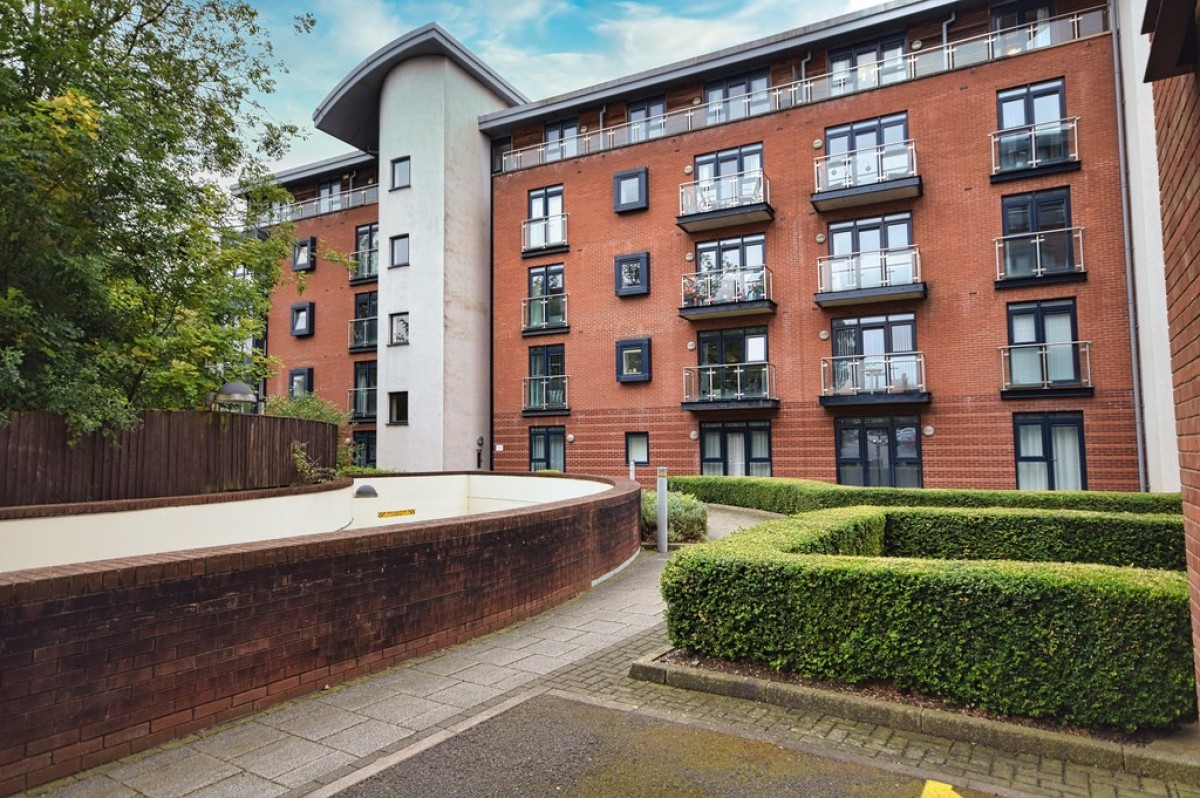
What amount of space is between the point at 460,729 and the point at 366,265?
24.2 m

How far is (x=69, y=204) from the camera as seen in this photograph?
7.67 metres

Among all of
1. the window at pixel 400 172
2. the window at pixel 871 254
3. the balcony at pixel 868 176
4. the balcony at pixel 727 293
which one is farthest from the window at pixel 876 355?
the window at pixel 400 172

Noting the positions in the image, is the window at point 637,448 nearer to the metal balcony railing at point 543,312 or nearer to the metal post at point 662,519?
the metal balcony railing at point 543,312

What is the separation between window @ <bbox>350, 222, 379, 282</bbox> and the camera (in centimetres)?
2588

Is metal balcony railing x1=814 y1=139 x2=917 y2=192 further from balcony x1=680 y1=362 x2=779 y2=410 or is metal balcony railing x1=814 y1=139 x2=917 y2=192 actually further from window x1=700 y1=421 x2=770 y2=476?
window x1=700 y1=421 x2=770 y2=476

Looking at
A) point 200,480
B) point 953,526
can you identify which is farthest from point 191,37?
point 953,526

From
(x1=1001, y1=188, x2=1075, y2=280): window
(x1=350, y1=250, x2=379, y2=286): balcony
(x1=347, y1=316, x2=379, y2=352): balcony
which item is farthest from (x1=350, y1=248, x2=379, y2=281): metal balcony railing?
(x1=1001, y1=188, x2=1075, y2=280): window

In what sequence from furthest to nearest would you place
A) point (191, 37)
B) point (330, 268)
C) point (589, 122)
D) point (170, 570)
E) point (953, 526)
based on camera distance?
point (330, 268)
point (589, 122)
point (191, 37)
point (953, 526)
point (170, 570)

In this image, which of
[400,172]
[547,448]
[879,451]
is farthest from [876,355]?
[400,172]

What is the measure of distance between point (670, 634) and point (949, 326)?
15.0 m

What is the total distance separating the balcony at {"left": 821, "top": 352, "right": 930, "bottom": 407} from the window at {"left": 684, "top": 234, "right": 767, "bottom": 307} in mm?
2903

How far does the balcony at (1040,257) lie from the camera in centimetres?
1612

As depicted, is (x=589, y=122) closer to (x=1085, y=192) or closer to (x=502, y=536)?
(x=1085, y=192)

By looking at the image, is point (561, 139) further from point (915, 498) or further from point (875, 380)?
point (915, 498)
